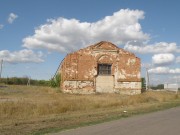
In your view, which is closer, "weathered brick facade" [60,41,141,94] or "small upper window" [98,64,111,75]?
"weathered brick facade" [60,41,141,94]

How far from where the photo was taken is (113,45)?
47.8 meters

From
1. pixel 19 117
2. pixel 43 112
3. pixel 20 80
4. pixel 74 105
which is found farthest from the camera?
pixel 20 80

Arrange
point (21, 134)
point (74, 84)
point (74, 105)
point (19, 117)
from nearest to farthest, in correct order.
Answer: point (21, 134), point (19, 117), point (74, 105), point (74, 84)

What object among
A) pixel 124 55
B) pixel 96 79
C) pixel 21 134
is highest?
pixel 124 55

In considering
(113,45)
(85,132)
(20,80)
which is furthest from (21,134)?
(20,80)

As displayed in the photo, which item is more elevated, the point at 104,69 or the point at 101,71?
the point at 104,69

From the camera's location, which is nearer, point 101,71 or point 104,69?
point 101,71

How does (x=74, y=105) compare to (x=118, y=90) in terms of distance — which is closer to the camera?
(x=74, y=105)

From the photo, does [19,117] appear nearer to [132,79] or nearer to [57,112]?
[57,112]

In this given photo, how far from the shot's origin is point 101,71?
47.5 metres

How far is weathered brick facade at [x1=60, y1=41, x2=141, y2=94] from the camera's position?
45.7 metres

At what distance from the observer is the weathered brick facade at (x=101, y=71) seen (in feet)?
150

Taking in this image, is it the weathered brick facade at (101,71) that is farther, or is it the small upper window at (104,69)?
the small upper window at (104,69)

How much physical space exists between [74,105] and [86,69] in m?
22.9
